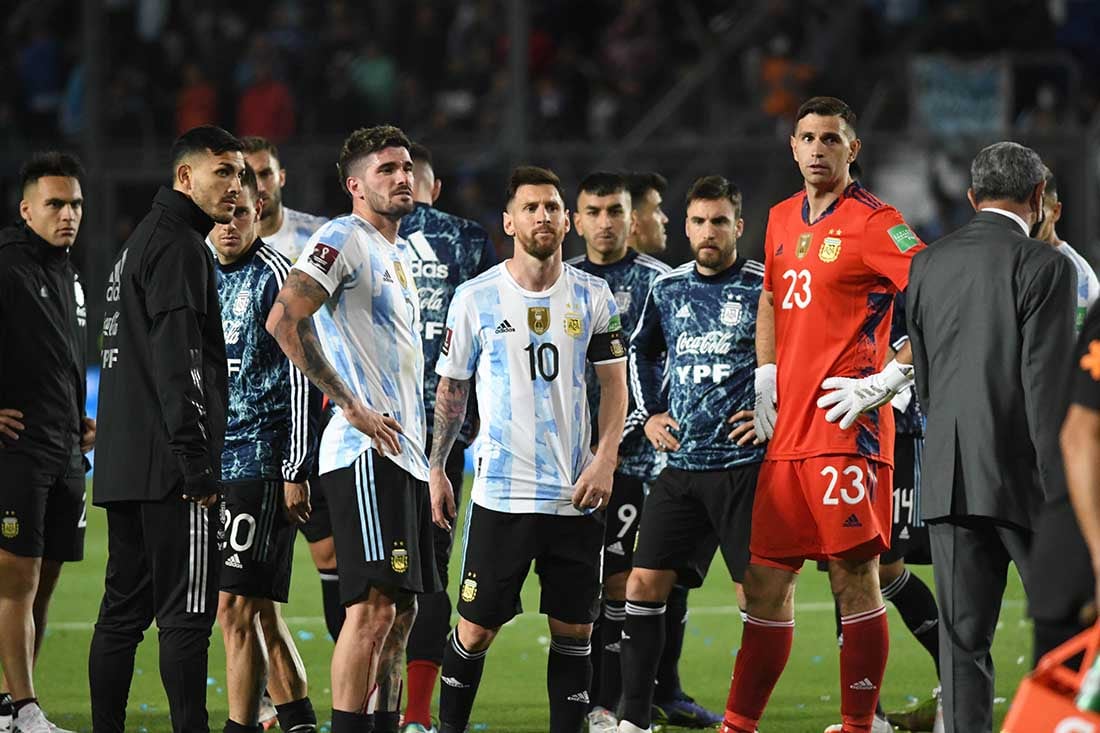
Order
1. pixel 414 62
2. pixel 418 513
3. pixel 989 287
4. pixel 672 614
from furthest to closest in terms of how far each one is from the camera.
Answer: pixel 414 62 → pixel 672 614 → pixel 418 513 → pixel 989 287

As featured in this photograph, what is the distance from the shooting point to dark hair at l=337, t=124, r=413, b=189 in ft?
21.3

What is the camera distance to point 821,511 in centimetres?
668

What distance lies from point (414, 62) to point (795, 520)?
13.6m

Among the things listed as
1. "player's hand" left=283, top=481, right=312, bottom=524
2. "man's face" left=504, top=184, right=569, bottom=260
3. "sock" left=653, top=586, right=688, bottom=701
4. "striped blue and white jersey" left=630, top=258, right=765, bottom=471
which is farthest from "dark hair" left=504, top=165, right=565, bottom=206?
"sock" left=653, top=586, right=688, bottom=701

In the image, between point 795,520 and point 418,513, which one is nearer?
point 418,513

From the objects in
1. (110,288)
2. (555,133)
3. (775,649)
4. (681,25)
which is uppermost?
(681,25)

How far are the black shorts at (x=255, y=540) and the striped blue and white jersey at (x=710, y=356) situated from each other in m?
1.71

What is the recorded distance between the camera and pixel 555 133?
1825cm

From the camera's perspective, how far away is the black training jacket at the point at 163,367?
5.97 metres

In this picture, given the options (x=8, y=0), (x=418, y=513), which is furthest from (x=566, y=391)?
(x=8, y=0)

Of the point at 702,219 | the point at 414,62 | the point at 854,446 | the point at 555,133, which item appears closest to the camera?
the point at 854,446

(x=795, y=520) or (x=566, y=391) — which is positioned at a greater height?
(x=566, y=391)

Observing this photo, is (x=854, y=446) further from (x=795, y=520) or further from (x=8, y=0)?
(x=8, y=0)

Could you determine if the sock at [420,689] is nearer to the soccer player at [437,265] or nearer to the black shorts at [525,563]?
the soccer player at [437,265]
